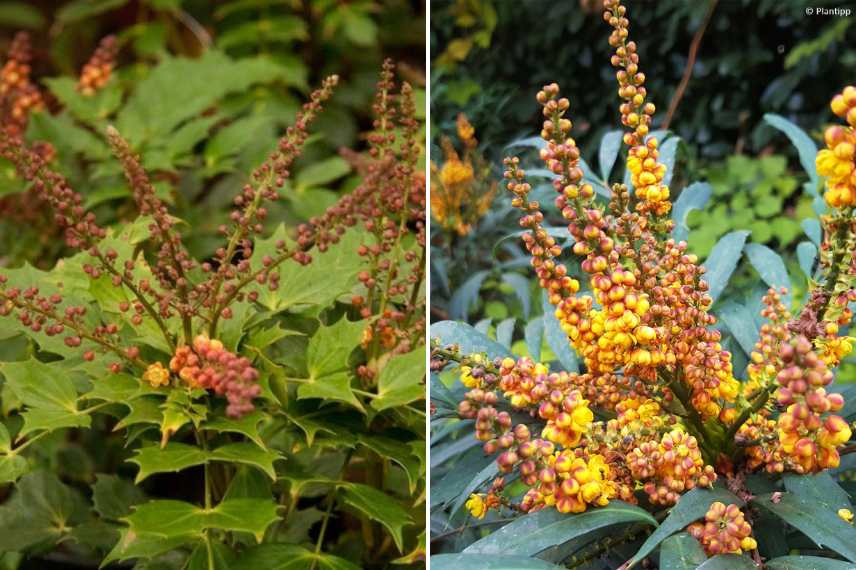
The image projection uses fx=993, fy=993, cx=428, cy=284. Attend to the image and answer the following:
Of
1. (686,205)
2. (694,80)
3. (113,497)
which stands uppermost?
(694,80)

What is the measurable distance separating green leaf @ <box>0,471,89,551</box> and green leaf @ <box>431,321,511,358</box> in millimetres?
516

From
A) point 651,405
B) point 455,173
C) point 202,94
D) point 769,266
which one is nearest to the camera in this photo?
point 651,405

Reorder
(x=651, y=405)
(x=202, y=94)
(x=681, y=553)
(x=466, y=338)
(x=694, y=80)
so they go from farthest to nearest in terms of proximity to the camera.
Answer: (x=694, y=80) → (x=202, y=94) → (x=466, y=338) → (x=651, y=405) → (x=681, y=553)

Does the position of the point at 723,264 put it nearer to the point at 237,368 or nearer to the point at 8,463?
the point at 237,368

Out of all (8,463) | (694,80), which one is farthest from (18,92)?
(694,80)

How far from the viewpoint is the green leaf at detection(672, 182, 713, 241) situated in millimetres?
1271

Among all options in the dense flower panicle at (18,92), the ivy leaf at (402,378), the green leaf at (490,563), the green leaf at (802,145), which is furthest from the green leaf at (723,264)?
the dense flower panicle at (18,92)

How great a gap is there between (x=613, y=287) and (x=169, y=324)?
19.1 inches

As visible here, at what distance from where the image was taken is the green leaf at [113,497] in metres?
1.18

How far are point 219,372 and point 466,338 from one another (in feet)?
1.04

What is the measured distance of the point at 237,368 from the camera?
0.83 meters

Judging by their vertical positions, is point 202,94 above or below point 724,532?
above

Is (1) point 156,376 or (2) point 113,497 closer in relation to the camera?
(1) point 156,376

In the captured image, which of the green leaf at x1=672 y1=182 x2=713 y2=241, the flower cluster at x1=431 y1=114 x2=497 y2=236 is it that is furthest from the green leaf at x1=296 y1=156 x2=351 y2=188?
the green leaf at x1=672 y1=182 x2=713 y2=241
